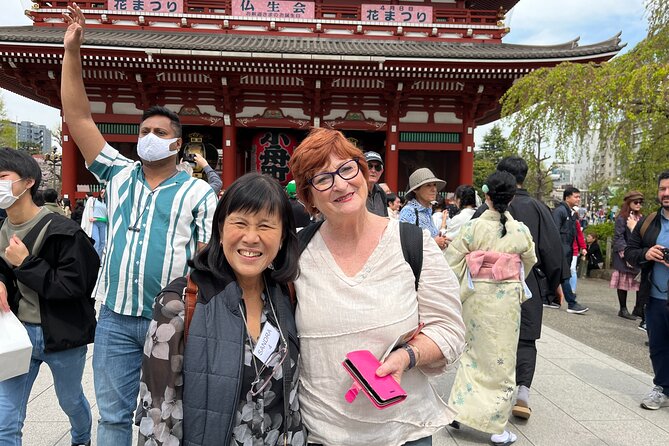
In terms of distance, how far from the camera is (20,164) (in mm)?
2145

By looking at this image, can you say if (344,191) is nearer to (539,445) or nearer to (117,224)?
(117,224)

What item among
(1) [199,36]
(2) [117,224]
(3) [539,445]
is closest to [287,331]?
(2) [117,224]

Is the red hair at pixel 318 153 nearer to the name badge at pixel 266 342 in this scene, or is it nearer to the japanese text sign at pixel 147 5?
the name badge at pixel 266 342

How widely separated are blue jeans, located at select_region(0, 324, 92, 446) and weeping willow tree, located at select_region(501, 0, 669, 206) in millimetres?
7268

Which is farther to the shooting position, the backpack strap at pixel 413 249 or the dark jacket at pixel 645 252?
the dark jacket at pixel 645 252

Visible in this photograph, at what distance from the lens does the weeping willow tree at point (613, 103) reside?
6.38 metres

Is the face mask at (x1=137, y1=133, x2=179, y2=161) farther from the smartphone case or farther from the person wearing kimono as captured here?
the person wearing kimono

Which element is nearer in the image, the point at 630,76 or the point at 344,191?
the point at 344,191

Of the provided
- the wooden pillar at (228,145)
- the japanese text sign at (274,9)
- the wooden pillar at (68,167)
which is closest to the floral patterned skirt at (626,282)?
the wooden pillar at (228,145)

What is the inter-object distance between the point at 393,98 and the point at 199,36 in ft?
16.4

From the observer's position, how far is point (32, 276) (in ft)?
6.53

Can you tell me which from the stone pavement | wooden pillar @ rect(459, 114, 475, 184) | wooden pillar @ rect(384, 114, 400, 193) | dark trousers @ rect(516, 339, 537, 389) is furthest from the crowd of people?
wooden pillar @ rect(459, 114, 475, 184)

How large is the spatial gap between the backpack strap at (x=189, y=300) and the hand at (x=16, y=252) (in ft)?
4.08

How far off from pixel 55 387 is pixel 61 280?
2.15ft
